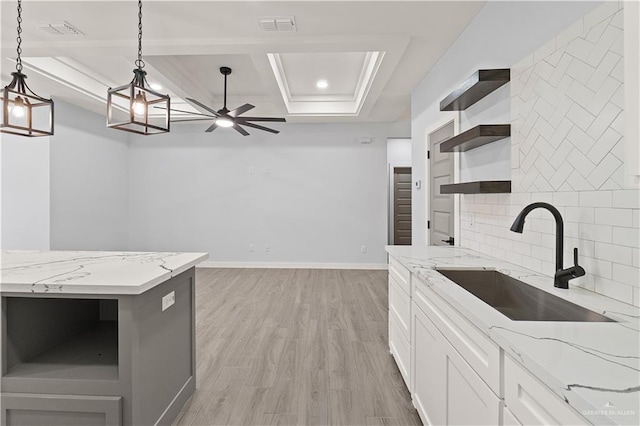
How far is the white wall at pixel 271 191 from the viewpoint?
6391 millimetres

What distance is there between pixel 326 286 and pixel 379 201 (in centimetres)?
212

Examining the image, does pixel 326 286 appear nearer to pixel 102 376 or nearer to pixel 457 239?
pixel 457 239

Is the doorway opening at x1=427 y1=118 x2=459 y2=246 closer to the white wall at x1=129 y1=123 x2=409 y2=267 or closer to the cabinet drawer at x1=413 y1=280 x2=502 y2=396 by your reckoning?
the cabinet drawer at x1=413 y1=280 x2=502 y2=396

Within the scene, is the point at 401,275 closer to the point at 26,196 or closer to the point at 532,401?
the point at 532,401

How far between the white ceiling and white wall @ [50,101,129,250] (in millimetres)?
670

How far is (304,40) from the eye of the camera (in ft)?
9.71

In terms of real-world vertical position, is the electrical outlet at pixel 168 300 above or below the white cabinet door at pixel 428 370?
above

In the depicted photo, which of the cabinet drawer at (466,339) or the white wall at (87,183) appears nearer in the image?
the cabinet drawer at (466,339)

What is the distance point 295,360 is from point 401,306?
41.8 inches

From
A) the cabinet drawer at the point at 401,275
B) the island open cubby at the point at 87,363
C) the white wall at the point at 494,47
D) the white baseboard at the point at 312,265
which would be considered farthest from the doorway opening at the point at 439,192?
the white baseboard at the point at 312,265

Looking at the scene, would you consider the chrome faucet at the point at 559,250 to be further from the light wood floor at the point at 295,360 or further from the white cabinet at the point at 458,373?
the light wood floor at the point at 295,360

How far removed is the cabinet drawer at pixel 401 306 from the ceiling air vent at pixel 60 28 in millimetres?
3455

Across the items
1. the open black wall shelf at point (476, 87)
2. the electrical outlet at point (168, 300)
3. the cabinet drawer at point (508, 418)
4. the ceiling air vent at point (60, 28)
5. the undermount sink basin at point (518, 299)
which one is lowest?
the cabinet drawer at point (508, 418)

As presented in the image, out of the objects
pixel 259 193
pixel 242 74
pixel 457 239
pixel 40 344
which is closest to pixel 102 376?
pixel 40 344
